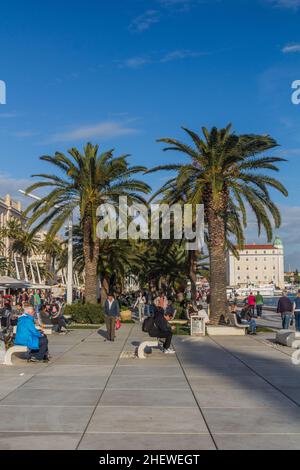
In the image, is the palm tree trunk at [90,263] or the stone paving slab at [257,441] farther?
the palm tree trunk at [90,263]

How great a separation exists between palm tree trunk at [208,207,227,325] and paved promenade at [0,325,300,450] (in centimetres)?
898

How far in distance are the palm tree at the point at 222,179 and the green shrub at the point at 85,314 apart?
5860 mm

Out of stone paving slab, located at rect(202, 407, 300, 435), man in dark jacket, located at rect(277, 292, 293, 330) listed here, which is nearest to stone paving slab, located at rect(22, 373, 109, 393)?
→ stone paving slab, located at rect(202, 407, 300, 435)

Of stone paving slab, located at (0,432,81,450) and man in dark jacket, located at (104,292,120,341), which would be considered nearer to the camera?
stone paving slab, located at (0,432,81,450)

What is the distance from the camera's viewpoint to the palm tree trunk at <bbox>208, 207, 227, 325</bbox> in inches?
949

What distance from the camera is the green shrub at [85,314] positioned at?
2764 centimetres

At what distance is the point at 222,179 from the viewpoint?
76.5 ft

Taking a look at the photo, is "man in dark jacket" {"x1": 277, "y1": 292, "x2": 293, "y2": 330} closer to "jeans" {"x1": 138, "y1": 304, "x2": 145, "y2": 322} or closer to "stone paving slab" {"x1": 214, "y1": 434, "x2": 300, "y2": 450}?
"jeans" {"x1": 138, "y1": 304, "x2": 145, "y2": 322}

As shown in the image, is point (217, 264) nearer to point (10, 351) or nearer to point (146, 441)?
point (10, 351)

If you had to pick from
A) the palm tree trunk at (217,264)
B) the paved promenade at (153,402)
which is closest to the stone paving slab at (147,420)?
the paved promenade at (153,402)

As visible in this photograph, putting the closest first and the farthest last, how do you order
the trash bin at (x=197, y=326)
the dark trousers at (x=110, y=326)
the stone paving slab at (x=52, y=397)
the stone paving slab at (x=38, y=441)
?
1. the stone paving slab at (x=38, y=441)
2. the stone paving slab at (x=52, y=397)
3. the dark trousers at (x=110, y=326)
4. the trash bin at (x=197, y=326)

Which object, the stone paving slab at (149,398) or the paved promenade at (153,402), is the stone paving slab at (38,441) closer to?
the paved promenade at (153,402)
